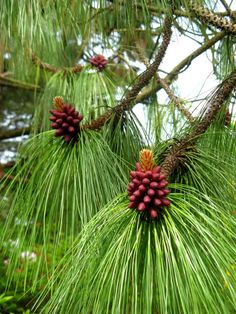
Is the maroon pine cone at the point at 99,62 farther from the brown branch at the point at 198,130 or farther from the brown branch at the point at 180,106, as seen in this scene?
the brown branch at the point at 198,130

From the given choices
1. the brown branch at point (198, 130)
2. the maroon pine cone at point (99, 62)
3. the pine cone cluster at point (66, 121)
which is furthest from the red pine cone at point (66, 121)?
the maroon pine cone at point (99, 62)

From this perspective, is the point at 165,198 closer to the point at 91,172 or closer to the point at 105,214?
the point at 105,214

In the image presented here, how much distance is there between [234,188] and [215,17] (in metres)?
0.30

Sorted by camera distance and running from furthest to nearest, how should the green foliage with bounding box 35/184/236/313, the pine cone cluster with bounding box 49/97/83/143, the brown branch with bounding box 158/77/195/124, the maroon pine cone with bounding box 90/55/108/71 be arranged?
the maroon pine cone with bounding box 90/55/108/71
the brown branch with bounding box 158/77/195/124
the pine cone cluster with bounding box 49/97/83/143
the green foliage with bounding box 35/184/236/313

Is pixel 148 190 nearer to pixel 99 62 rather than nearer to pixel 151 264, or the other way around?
pixel 151 264

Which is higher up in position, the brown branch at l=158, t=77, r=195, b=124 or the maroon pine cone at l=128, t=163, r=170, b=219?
the brown branch at l=158, t=77, r=195, b=124

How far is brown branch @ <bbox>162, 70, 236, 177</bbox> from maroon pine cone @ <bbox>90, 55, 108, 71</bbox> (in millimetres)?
603

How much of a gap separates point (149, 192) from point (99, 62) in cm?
85

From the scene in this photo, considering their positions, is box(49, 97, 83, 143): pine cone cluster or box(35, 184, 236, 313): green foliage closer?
box(35, 184, 236, 313): green foliage

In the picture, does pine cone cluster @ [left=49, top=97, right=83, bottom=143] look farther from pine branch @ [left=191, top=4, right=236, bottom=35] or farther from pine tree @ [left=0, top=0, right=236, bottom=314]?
pine branch @ [left=191, top=4, right=236, bottom=35]

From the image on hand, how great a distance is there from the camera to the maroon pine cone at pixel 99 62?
1.32 m

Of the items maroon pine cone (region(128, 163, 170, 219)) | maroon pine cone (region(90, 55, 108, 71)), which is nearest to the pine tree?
maroon pine cone (region(128, 163, 170, 219))

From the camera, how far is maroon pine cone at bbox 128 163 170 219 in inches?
20.8

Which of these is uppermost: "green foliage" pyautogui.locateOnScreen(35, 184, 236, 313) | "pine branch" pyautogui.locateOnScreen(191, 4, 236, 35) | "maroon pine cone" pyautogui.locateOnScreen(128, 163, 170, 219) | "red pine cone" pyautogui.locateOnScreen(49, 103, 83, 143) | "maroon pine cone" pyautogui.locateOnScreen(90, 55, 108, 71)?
"pine branch" pyautogui.locateOnScreen(191, 4, 236, 35)
